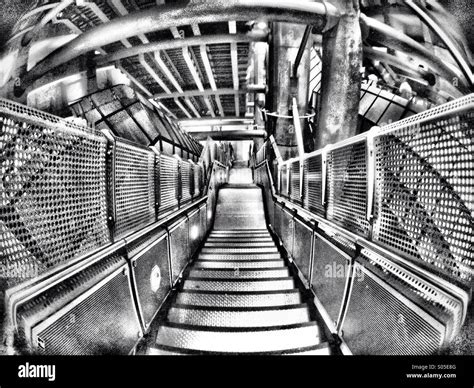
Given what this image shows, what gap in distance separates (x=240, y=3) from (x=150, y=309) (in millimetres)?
4993

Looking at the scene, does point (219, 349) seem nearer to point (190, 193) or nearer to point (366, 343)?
point (366, 343)

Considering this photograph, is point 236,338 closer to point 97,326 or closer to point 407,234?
point 97,326

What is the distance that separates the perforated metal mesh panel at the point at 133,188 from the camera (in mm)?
1686

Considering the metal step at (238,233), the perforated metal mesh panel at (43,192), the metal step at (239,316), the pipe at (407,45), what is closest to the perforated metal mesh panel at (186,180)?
the metal step at (238,233)

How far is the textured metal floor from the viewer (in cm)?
185

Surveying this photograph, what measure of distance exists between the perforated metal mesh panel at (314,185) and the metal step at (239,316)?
101 centimetres

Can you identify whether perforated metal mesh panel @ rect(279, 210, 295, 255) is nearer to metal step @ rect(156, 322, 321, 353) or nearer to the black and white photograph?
the black and white photograph

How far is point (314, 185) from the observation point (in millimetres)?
2885

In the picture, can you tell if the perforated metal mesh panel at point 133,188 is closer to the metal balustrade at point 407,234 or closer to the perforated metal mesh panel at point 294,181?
the metal balustrade at point 407,234

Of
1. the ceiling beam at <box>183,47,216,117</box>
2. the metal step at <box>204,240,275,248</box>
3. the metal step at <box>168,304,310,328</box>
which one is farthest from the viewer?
the ceiling beam at <box>183,47,216,117</box>

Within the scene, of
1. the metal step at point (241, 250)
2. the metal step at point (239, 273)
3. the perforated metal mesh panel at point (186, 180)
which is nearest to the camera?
the metal step at point (239, 273)

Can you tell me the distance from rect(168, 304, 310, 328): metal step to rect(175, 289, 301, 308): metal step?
154mm

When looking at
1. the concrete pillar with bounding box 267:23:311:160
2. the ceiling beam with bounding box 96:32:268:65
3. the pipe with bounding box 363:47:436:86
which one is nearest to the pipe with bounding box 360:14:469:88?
the pipe with bounding box 363:47:436:86
